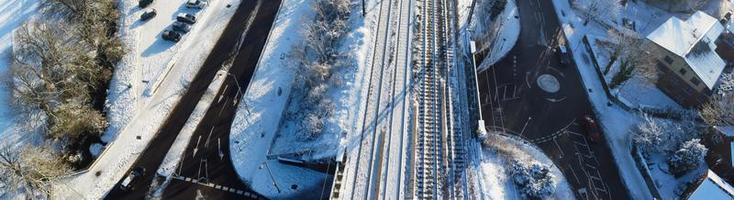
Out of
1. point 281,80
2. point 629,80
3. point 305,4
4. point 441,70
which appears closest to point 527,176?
Answer: point 441,70

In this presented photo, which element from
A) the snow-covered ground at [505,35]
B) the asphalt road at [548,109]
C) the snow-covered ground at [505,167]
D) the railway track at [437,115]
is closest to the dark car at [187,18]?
the railway track at [437,115]

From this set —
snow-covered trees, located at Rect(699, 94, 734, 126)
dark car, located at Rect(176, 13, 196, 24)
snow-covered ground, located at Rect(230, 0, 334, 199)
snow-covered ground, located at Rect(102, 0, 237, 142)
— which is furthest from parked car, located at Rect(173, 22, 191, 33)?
snow-covered trees, located at Rect(699, 94, 734, 126)

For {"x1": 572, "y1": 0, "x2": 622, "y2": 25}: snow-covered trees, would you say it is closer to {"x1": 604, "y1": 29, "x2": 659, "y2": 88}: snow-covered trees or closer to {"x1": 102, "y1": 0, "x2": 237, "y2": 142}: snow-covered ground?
{"x1": 604, "y1": 29, "x2": 659, "y2": 88}: snow-covered trees

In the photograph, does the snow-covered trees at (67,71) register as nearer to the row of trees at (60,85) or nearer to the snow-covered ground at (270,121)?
the row of trees at (60,85)

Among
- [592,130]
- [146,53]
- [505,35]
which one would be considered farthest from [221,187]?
[505,35]

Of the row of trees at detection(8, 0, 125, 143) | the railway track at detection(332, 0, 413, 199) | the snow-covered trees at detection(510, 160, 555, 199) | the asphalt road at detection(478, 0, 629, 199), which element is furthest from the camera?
the row of trees at detection(8, 0, 125, 143)

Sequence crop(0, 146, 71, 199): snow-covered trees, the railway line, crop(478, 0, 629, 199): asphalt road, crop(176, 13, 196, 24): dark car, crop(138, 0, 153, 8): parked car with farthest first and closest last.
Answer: crop(138, 0, 153, 8): parked car, crop(176, 13, 196, 24): dark car, crop(478, 0, 629, 199): asphalt road, the railway line, crop(0, 146, 71, 199): snow-covered trees
